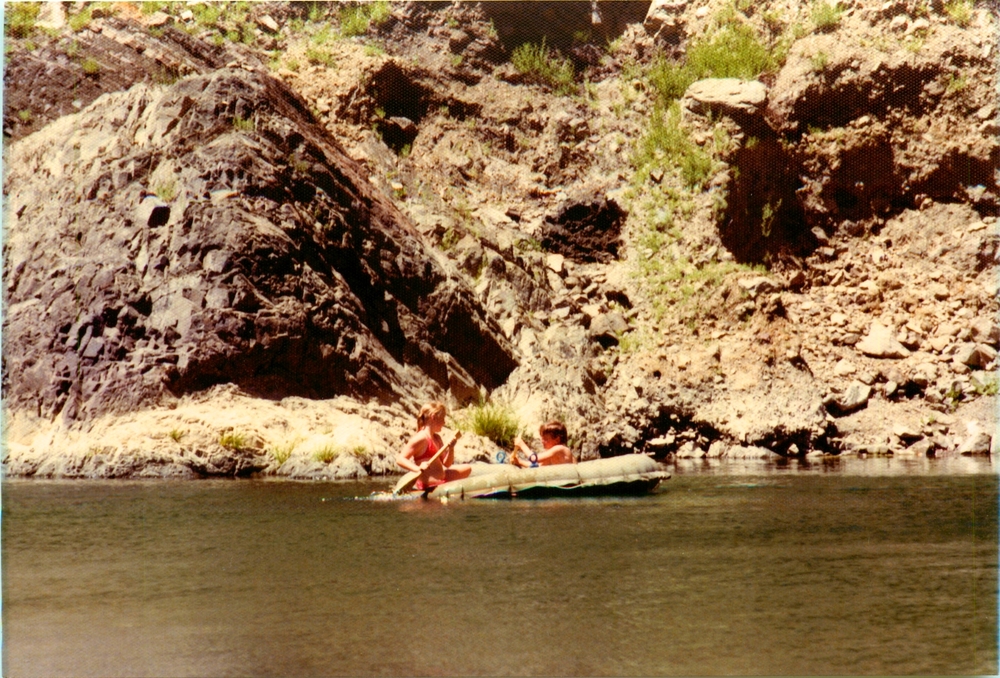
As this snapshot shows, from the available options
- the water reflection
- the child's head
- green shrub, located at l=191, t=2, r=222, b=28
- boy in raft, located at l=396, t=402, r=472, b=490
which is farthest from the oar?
green shrub, located at l=191, t=2, r=222, b=28

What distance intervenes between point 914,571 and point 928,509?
3.24 metres

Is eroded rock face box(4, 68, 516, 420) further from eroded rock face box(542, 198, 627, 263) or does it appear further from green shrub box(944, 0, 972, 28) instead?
green shrub box(944, 0, 972, 28)

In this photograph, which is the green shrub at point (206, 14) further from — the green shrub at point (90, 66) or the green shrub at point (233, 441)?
the green shrub at point (233, 441)

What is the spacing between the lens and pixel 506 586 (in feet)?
21.0

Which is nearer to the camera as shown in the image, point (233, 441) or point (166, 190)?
point (233, 441)

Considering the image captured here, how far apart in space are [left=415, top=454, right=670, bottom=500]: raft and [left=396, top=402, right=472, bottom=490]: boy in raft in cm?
15

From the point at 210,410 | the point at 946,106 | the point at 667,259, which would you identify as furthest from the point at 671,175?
the point at 210,410

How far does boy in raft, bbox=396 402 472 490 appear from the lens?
1155 centimetres

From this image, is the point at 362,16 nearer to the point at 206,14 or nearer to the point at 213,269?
the point at 206,14

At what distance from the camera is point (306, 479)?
1444 centimetres

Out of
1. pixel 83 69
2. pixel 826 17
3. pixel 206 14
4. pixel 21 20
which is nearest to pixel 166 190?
pixel 83 69

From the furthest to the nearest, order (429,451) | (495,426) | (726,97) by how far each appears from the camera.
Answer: (726,97)
(495,426)
(429,451)

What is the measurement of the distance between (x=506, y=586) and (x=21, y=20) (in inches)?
854

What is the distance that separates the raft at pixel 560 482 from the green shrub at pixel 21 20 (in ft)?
56.4
